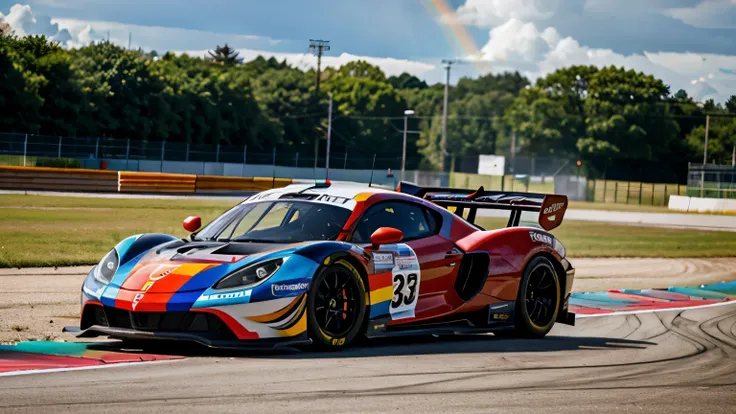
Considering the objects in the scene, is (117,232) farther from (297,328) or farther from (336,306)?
(297,328)

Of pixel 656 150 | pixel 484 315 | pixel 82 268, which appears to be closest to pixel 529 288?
pixel 484 315

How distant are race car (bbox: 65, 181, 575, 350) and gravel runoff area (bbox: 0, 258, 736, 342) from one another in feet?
3.55

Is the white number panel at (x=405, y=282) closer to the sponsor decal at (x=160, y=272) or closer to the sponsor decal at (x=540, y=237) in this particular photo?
the sponsor decal at (x=540, y=237)

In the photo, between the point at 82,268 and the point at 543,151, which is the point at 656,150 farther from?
the point at 82,268

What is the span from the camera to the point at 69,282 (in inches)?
505

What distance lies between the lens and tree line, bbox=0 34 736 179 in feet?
227

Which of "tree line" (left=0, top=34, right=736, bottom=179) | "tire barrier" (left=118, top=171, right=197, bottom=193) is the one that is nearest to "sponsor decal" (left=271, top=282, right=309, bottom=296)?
"tire barrier" (left=118, top=171, right=197, bottom=193)

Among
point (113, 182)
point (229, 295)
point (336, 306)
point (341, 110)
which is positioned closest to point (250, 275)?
point (229, 295)

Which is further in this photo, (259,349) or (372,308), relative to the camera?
(372,308)

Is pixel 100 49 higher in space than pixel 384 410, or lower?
higher

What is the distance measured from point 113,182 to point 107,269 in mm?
35635

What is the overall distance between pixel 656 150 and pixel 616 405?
109987mm

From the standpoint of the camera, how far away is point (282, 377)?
6.75m

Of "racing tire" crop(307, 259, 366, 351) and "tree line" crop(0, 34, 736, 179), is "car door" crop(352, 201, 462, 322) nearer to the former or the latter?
"racing tire" crop(307, 259, 366, 351)
